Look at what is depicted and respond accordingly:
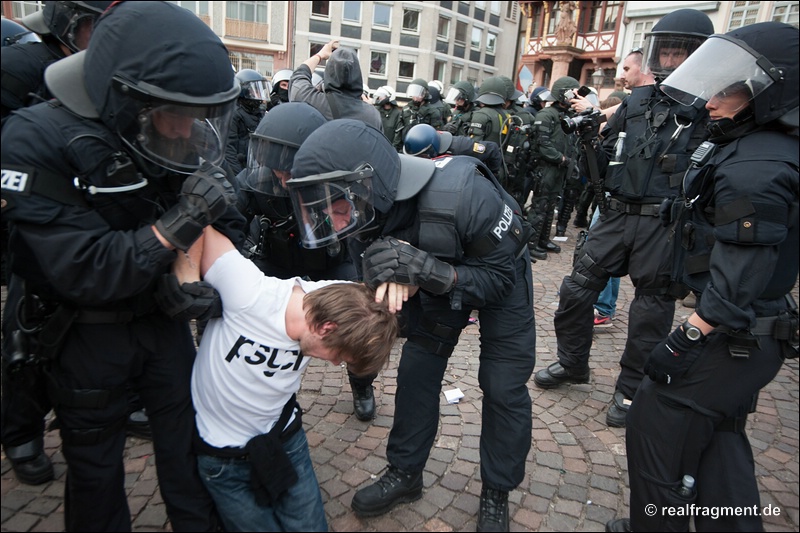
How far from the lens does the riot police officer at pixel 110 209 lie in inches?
60.4

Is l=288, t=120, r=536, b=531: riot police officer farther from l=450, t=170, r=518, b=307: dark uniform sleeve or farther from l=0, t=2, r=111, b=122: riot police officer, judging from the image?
l=0, t=2, r=111, b=122: riot police officer

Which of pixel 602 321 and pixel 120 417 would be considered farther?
pixel 602 321

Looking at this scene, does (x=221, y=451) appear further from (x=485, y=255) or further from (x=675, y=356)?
(x=675, y=356)

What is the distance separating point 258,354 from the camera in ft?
6.37

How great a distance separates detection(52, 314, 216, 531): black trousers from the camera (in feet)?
5.75

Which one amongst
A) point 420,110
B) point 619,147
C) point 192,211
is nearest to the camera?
point 192,211

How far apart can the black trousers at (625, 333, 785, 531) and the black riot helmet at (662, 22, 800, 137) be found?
861 millimetres

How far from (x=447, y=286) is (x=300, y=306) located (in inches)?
23.6

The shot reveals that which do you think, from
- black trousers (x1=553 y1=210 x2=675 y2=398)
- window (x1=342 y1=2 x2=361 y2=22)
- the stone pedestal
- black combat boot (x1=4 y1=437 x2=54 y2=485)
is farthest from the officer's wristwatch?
window (x1=342 y1=2 x2=361 y2=22)

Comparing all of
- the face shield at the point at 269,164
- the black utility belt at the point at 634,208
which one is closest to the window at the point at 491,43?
the black utility belt at the point at 634,208

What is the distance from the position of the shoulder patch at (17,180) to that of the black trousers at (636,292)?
3.19 metres

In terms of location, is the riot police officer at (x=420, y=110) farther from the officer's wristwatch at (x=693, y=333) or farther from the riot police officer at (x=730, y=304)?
the officer's wristwatch at (x=693, y=333)

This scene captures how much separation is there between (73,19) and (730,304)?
9.53 ft

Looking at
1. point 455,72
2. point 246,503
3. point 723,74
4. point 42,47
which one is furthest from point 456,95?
point 455,72
